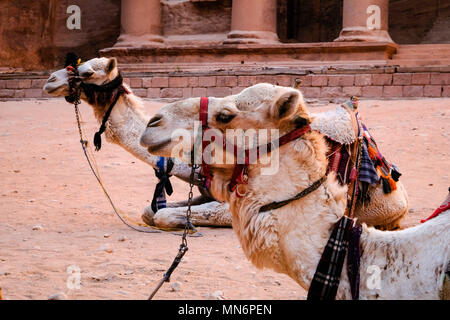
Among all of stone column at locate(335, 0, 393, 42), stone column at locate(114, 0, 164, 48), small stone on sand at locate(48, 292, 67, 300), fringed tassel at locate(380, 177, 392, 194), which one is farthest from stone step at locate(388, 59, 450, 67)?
small stone on sand at locate(48, 292, 67, 300)

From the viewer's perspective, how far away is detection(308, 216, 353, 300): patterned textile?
2.54 m

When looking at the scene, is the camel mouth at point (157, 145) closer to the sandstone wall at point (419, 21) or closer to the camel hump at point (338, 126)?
the camel hump at point (338, 126)

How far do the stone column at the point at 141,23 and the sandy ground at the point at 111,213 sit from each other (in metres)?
5.50

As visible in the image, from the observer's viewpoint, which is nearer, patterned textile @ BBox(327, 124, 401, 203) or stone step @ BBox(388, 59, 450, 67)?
patterned textile @ BBox(327, 124, 401, 203)

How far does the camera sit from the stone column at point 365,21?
17.7 meters

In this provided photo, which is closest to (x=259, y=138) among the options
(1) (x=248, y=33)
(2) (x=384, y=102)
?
(2) (x=384, y=102)

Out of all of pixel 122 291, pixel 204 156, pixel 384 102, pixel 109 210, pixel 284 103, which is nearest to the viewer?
pixel 284 103

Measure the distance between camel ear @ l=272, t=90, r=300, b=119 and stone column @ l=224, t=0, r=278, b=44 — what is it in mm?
16493

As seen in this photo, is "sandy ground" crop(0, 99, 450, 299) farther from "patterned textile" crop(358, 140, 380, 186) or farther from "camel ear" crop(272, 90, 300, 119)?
"camel ear" crop(272, 90, 300, 119)

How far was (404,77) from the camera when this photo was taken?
1500 cm

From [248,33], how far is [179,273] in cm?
1477

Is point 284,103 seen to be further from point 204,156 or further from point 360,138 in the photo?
point 360,138

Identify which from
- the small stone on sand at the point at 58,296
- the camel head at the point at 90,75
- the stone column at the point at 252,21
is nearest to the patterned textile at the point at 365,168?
the small stone on sand at the point at 58,296

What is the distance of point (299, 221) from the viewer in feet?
8.73
